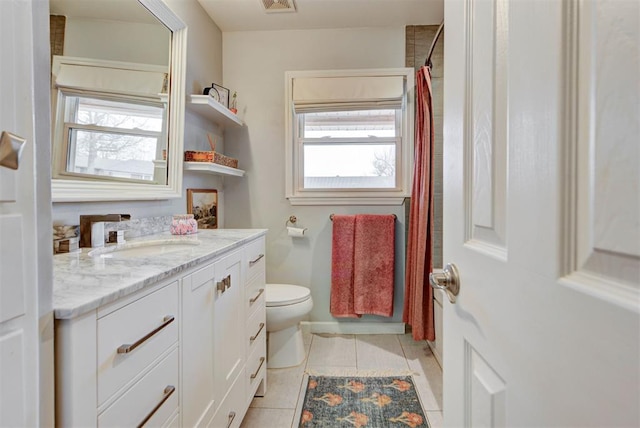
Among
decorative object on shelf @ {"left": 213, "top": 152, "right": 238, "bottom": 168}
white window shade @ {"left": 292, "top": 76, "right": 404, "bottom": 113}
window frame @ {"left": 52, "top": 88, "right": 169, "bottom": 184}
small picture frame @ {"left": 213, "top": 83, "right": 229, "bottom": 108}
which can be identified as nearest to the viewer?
window frame @ {"left": 52, "top": 88, "right": 169, "bottom": 184}

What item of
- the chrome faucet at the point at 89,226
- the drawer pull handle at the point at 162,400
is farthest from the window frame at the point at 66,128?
the drawer pull handle at the point at 162,400

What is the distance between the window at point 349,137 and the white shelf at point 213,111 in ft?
1.54

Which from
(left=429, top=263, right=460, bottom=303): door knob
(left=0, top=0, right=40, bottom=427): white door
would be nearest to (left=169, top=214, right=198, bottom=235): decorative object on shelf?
(left=0, top=0, right=40, bottom=427): white door

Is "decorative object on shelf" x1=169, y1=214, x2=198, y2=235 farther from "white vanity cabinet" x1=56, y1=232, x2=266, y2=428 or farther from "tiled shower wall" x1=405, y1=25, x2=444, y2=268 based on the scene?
"tiled shower wall" x1=405, y1=25, x2=444, y2=268

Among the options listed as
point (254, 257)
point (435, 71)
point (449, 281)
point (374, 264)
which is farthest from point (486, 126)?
point (435, 71)

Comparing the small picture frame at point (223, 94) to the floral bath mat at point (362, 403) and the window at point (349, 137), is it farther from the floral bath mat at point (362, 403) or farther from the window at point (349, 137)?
the floral bath mat at point (362, 403)

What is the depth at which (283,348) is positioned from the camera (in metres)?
2.09

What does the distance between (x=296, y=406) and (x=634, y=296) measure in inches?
69.4

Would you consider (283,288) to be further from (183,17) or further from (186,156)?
(183,17)

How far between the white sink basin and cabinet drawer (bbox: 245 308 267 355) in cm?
50

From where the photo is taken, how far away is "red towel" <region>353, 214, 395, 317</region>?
2.48m

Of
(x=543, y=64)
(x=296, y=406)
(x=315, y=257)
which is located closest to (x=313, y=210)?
(x=315, y=257)

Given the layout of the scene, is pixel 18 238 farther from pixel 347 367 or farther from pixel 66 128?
pixel 347 367

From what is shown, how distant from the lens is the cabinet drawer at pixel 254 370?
60.5 inches
